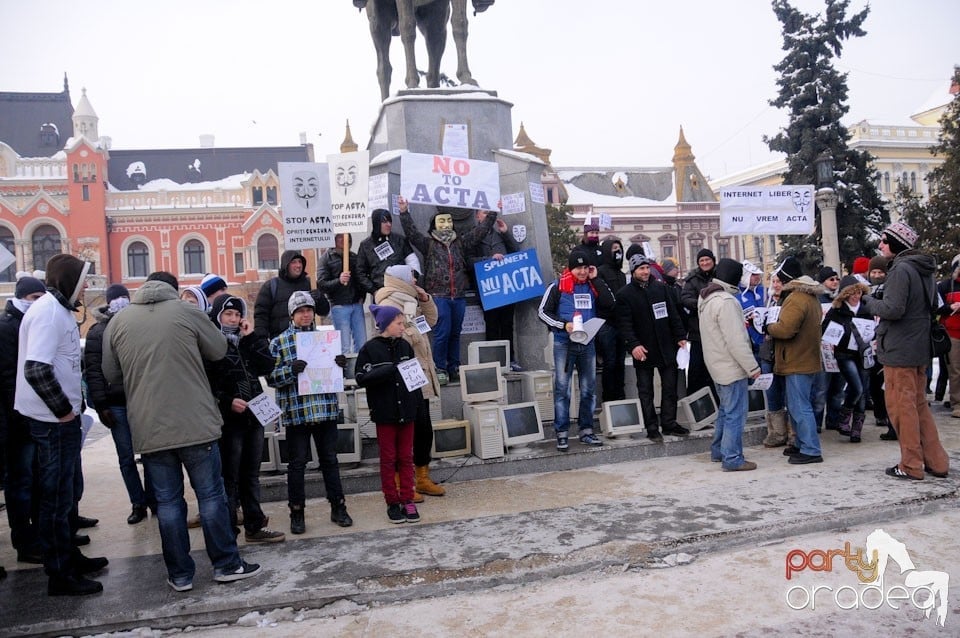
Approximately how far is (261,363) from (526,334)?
4.32m

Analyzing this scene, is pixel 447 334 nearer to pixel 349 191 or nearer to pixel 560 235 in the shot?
pixel 349 191

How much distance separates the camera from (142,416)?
4.45 meters

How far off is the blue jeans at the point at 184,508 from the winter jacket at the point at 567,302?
381 cm

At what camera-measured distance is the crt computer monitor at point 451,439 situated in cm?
720

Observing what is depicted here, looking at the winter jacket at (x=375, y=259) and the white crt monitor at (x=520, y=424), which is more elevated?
the winter jacket at (x=375, y=259)

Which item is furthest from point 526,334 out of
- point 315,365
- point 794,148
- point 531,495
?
point 794,148

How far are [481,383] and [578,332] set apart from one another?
1116 mm

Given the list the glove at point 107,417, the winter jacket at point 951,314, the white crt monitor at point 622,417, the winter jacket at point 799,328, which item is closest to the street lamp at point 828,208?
the winter jacket at point 951,314

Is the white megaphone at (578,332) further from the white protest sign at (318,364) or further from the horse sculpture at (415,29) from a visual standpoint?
the horse sculpture at (415,29)

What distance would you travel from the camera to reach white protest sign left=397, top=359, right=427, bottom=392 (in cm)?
577

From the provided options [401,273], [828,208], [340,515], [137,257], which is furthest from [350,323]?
[137,257]

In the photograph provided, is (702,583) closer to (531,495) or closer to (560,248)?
(531,495)

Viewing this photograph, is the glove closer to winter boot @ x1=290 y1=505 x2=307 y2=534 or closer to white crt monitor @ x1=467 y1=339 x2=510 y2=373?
winter boot @ x1=290 y1=505 x2=307 y2=534

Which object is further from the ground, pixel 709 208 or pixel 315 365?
pixel 709 208
